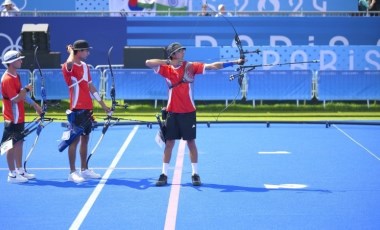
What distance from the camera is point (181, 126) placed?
1026cm

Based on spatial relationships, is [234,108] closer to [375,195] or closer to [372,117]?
[372,117]

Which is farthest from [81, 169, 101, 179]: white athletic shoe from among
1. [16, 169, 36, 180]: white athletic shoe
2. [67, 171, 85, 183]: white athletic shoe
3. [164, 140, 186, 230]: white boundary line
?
[164, 140, 186, 230]: white boundary line

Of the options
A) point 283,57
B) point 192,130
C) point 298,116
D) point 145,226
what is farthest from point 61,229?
point 283,57

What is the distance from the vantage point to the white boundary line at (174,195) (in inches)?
312

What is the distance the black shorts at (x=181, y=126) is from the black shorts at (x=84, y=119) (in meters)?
1.28

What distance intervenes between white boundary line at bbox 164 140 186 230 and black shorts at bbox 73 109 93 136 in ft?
5.31

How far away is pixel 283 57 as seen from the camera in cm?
2123

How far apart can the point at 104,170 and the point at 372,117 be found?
10.7 meters

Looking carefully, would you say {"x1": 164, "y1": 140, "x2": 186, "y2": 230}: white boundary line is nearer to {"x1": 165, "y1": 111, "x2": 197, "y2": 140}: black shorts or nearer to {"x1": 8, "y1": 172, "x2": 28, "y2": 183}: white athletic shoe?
{"x1": 165, "y1": 111, "x2": 197, "y2": 140}: black shorts

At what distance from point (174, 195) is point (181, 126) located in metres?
1.28

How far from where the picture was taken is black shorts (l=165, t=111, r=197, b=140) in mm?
10242

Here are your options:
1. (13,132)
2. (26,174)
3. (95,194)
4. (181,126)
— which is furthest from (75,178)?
(181,126)

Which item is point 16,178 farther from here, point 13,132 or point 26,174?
point 13,132

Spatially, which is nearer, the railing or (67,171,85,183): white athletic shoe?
(67,171,85,183): white athletic shoe
